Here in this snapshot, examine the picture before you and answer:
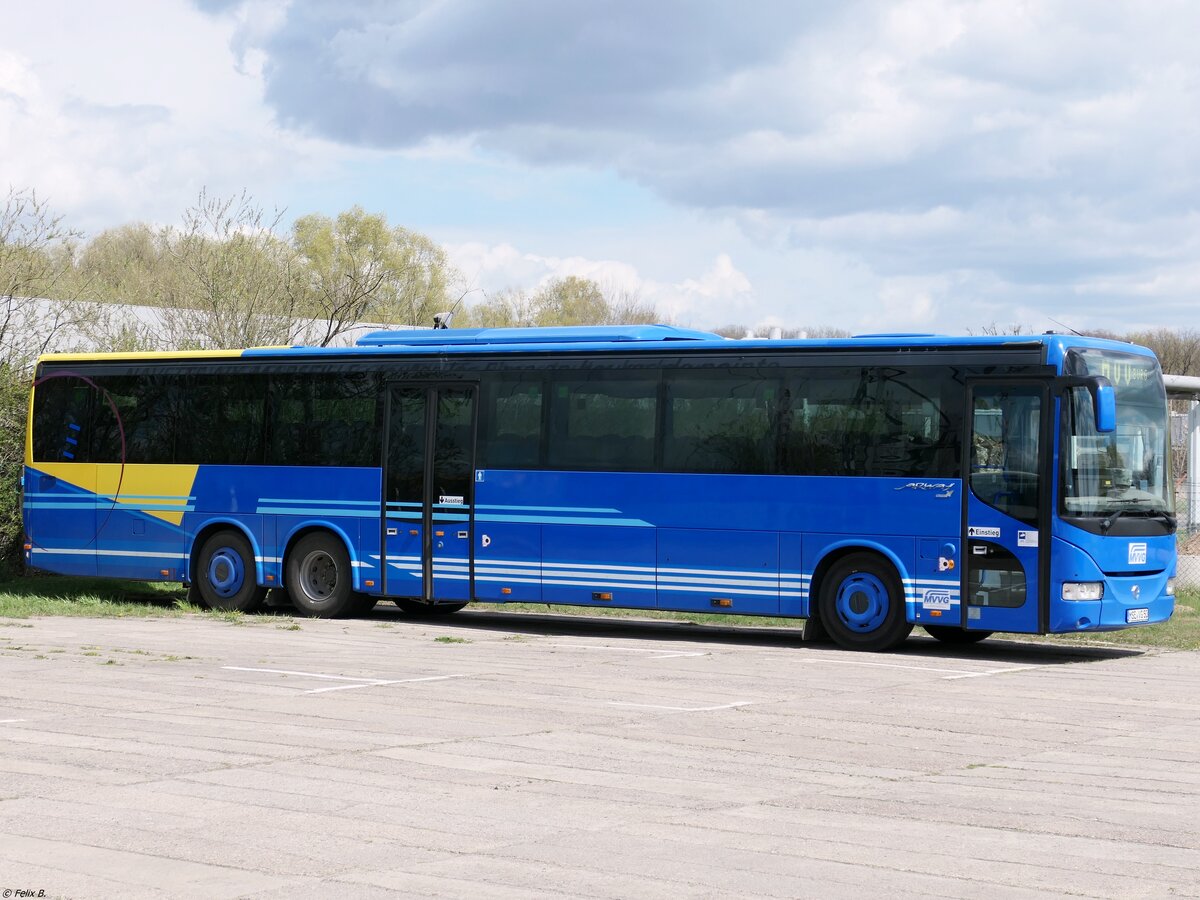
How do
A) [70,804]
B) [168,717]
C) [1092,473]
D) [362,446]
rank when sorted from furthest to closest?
1. [362,446]
2. [1092,473]
3. [168,717]
4. [70,804]

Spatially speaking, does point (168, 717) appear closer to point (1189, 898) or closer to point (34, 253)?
point (1189, 898)

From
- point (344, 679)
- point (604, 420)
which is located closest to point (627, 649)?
point (604, 420)

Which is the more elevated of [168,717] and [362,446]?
[362,446]

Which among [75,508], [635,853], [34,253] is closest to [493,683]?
[635,853]

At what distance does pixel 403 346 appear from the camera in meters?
20.5

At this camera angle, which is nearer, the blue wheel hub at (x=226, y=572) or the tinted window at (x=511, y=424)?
the tinted window at (x=511, y=424)

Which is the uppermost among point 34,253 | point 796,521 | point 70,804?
point 34,253

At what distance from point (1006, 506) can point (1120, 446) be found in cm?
135

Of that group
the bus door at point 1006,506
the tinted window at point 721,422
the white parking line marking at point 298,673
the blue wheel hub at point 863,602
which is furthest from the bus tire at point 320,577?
the bus door at point 1006,506

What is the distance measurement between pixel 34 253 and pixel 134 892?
2288 centimetres

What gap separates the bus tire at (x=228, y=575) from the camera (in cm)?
2120

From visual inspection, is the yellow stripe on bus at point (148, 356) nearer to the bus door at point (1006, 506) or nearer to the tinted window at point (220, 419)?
the tinted window at point (220, 419)

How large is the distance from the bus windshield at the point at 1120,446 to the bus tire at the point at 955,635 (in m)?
2.70

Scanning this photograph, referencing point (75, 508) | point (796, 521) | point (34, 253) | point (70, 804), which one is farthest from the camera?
point (34, 253)
